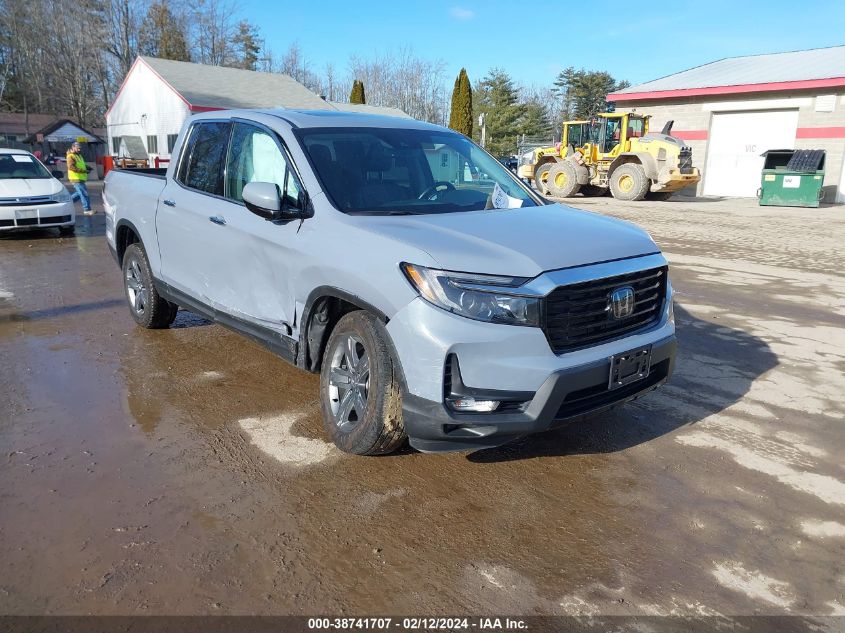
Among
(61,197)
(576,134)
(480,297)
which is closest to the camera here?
(480,297)

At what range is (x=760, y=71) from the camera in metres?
28.1

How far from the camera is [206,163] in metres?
4.84

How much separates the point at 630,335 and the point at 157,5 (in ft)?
226

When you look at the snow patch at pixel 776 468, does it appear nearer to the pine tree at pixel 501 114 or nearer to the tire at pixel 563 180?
the tire at pixel 563 180

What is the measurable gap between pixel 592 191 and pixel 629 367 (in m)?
24.4

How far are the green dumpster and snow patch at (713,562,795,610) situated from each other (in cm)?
2300

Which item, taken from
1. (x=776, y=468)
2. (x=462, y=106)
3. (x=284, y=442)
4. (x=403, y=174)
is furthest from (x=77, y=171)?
(x=462, y=106)

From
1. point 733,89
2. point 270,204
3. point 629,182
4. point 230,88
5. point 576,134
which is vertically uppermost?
point 230,88

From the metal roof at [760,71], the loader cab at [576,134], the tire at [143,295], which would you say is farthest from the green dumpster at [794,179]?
the tire at [143,295]

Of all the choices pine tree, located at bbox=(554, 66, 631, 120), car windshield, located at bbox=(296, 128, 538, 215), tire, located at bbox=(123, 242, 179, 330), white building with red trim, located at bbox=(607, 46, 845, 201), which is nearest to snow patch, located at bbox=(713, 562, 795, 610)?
car windshield, located at bbox=(296, 128, 538, 215)

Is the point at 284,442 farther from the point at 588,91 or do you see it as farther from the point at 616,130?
the point at 588,91

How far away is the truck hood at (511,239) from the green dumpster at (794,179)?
21831 millimetres

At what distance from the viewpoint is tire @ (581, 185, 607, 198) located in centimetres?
2616

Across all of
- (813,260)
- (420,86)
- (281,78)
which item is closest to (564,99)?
(420,86)
